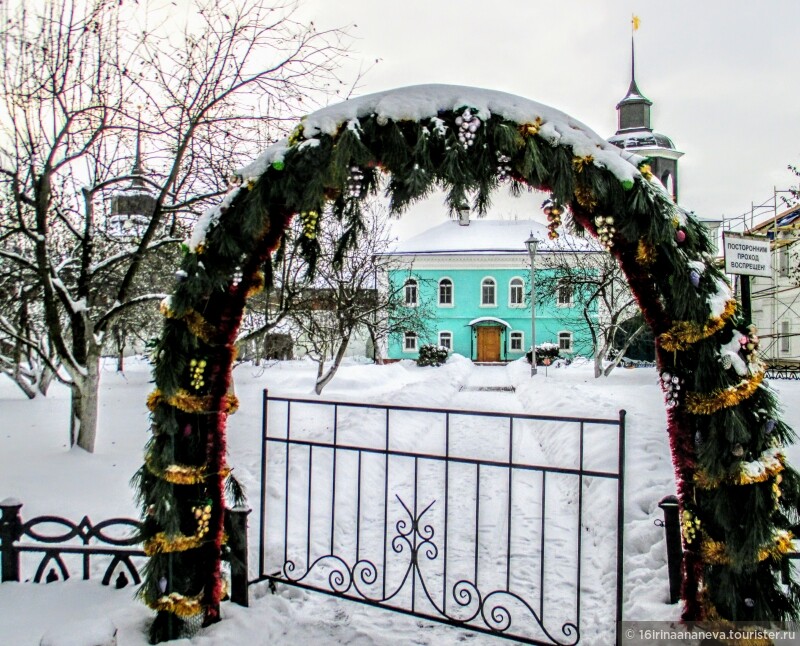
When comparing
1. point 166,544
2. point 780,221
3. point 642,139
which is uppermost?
point 642,139

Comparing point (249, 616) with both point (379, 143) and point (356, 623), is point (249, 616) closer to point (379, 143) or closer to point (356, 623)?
point (356, 623)

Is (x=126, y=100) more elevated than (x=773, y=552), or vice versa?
(x=126, y=100)

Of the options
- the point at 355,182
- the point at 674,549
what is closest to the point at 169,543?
the point at 355,182

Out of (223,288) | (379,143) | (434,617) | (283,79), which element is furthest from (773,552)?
(283,79)

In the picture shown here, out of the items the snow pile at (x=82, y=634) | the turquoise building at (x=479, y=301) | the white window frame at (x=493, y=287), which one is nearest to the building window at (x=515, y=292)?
the turquoise building at (x=479, y=301)

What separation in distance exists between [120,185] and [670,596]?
8.72 m

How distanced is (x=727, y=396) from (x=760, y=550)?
Result: 71cm

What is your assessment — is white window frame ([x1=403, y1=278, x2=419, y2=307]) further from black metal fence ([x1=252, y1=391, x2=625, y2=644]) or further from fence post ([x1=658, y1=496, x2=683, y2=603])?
fence post ([x1=658, y1=496, x2=683, y2=603])

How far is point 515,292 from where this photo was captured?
32.9 m

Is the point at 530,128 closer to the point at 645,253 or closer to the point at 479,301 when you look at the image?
the point at 645,253

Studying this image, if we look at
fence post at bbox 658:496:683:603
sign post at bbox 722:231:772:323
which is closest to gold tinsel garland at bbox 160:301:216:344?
fence post at bbox 658:496:683:603

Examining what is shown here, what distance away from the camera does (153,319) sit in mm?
16688

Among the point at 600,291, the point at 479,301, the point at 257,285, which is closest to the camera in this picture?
the point at 257,285

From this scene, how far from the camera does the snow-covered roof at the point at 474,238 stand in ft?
109
